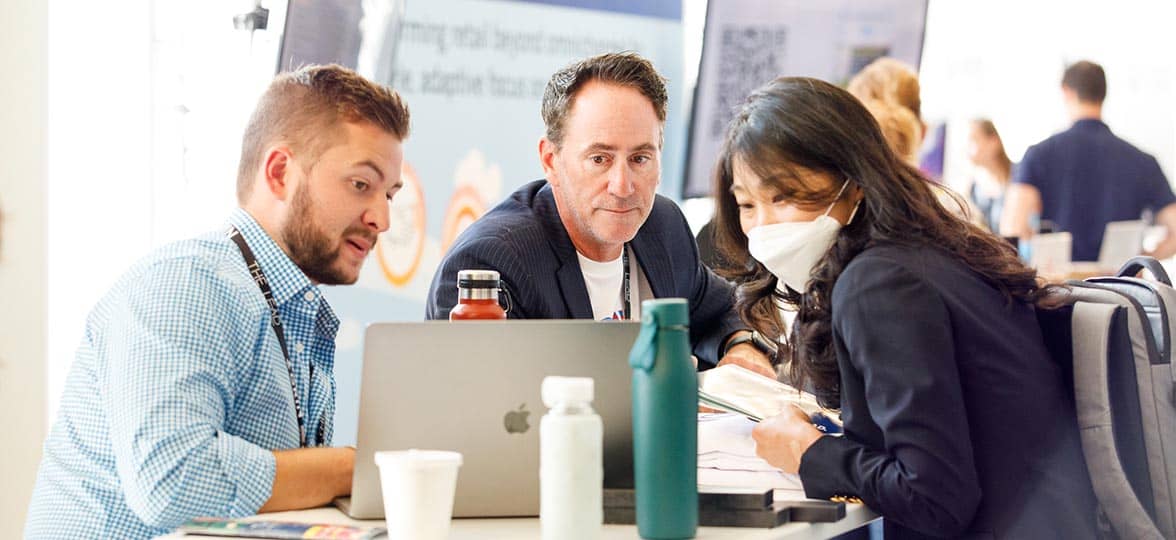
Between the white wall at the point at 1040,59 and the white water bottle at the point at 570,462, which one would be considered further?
the white wall at the point at 1040,59

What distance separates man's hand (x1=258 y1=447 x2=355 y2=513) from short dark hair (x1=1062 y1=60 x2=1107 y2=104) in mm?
5496

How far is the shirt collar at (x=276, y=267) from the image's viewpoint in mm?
1830

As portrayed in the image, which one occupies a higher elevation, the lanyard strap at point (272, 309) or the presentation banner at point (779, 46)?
the presentation banner at point (779, 46)

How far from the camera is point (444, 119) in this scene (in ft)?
13.0

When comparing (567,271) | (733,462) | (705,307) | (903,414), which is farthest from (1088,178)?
(903,414)

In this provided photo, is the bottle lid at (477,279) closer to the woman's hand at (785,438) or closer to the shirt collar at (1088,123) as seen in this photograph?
the woman's hand at (785,438)

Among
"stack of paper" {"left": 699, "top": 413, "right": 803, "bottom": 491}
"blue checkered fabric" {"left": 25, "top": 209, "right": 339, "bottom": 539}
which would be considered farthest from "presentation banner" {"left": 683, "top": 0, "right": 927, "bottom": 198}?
"blue checkered fabric" {"left": 25, "top": 209, "right": 339, "bottom": 539}

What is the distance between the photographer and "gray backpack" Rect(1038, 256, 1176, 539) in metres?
1.80

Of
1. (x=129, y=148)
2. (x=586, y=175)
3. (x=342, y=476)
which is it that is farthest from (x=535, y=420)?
(x=129, y=148)

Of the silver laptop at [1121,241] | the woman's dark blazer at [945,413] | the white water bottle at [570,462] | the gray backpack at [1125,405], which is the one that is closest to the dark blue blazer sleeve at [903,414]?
the woman's dark blazer at [945,413]

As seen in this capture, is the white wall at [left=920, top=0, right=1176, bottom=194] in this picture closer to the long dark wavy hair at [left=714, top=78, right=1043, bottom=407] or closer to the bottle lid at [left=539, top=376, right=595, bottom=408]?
the long dark wavy hair at [left=714, top=78, right=1043, bottom=407]

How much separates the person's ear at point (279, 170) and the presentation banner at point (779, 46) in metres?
3.42

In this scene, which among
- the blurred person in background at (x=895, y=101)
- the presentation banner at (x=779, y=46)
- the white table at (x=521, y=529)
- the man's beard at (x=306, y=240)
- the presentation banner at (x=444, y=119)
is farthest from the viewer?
the presentation banner at (x=779, y=46)

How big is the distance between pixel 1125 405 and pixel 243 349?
49.1 inches
